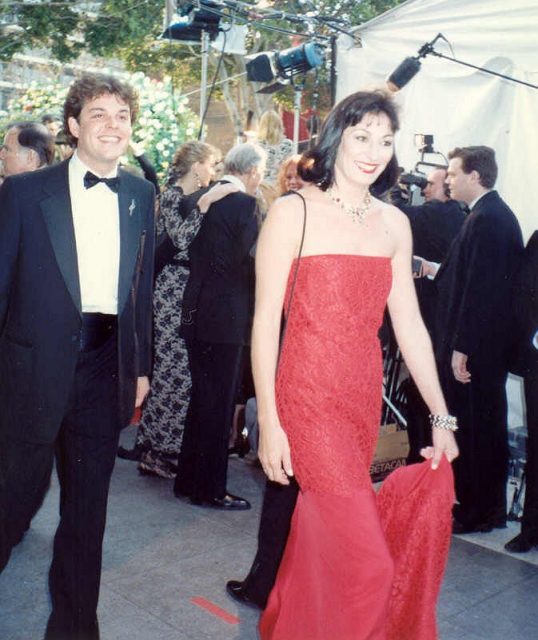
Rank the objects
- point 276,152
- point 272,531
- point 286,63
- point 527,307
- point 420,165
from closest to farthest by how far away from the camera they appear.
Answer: point 272,531, point 527,307, point 420,165, point 276,152, point 286,63

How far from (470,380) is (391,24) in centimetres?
335

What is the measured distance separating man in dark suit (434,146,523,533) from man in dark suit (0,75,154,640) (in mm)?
2263

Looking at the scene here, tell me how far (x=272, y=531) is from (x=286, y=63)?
583 cm

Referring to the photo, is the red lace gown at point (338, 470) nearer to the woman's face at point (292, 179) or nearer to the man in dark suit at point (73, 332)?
the man in dark suit at point (73, 332)

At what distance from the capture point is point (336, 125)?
309 centimetres

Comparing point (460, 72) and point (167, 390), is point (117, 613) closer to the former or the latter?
point (167, 390)

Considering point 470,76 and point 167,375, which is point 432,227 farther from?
point 167,375

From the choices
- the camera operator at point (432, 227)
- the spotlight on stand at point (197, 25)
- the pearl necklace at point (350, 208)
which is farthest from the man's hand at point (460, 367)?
the spotlight on stand at point (197, 25)

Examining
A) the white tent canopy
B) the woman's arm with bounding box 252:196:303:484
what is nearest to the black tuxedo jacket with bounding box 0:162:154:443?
the woman's arm with bounding box 252:196:303:484

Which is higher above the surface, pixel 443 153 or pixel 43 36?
pixel 43 36

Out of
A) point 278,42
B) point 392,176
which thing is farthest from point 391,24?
point 278,42

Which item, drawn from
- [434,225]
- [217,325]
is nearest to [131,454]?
[217,325]

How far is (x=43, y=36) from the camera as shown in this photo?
53.3 feet

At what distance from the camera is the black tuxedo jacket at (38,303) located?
310 centimetres
